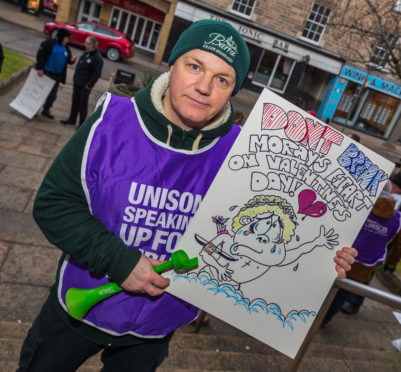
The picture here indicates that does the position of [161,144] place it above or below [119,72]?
above

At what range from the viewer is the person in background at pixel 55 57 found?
657cm

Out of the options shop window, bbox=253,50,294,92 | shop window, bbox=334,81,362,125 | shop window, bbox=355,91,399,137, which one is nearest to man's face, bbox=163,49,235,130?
shop window, bbox=253,50,294,92

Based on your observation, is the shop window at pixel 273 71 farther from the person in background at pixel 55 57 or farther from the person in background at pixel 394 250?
the person in background at pixel 394 250

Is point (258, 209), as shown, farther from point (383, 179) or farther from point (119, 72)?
point (119, 72)

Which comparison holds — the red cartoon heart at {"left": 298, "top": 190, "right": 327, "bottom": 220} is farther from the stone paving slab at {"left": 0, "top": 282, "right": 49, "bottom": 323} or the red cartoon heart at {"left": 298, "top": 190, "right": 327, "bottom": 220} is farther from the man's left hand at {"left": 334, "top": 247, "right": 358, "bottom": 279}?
the stone paving slab at {"left": 0, "top": 282, "right": 49, "bottom": 323}

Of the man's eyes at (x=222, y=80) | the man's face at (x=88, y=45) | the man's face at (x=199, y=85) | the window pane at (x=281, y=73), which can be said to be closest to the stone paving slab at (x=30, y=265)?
the man's face at (x=199, y=85)

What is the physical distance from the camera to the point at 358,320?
13.7 feet

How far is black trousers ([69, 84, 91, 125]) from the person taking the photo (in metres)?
6.74

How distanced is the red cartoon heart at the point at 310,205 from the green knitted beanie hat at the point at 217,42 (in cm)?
54

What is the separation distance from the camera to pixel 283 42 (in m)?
20.4

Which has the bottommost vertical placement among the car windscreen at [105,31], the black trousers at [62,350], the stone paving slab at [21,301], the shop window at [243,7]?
the stone paving slab at [21,301]

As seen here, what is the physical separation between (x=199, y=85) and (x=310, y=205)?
25.4 inches

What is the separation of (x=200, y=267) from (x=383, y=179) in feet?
2.77

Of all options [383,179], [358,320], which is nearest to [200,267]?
[383,179]
